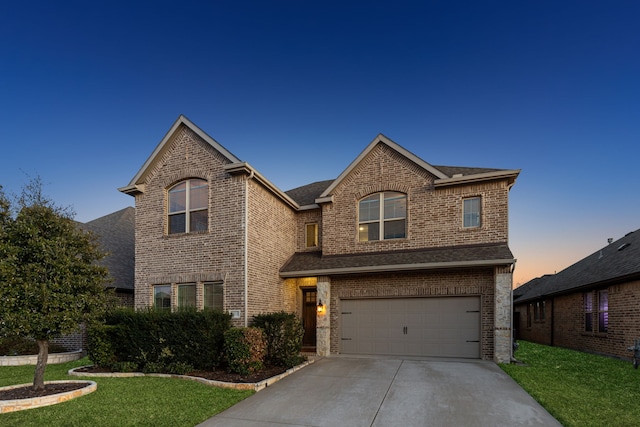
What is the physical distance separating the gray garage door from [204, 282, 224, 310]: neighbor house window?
179 inches

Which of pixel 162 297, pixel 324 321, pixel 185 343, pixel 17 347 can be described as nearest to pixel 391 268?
pixel 324 321

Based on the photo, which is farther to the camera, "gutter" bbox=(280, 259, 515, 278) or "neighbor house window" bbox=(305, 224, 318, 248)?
"neighbor house window" bbox=(305, 224, 318, 248)

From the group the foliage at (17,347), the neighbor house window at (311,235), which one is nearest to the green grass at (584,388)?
the neighbor house window at (311,235)

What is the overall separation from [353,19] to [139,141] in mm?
13116

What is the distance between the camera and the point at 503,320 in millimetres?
10117

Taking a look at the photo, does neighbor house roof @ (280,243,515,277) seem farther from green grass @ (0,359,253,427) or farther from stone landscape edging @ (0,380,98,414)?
stone landscape edging @ (0,380,98,414)

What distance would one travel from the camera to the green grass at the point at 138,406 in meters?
5.35

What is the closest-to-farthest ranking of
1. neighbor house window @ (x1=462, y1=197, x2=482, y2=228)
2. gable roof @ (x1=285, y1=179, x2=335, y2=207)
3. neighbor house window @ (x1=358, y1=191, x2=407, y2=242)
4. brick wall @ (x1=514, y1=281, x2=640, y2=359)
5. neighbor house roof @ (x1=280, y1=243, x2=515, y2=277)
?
neighbor house roof @ (x1=280, y1=243, x2=515, y2=277) < brick wall @ (x1=514, y1=281, x2=640, y2=359) < neighbor house window @ (x1=462, y1=197, x2=482, y2=228) < neighbor house window @ (x1=358, y1=191, x2=407, y2=242) < gable roof @ (x1=285, y1=179, x2=335, y2=207)

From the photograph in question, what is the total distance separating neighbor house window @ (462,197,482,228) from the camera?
11.4 metres

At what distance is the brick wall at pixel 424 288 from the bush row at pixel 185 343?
2.97 m

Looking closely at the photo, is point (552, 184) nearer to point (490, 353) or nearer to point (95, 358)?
point (490, 353)

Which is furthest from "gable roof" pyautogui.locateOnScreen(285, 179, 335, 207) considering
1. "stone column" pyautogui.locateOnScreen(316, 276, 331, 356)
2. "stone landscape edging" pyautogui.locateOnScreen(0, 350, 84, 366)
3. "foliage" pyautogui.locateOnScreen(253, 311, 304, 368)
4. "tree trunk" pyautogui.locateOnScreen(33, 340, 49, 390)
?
"stone landscape edging" pyautogui.locateOnScreen(0, 350, 84, 366)

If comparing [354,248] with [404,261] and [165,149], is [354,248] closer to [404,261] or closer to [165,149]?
[404,261]

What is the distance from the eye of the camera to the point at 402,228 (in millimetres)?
12281
